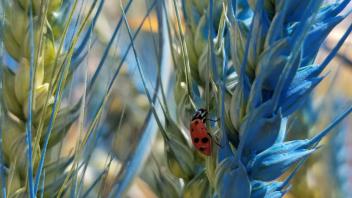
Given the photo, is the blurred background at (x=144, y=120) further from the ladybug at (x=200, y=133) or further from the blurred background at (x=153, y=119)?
the ladybug at (x=200, y=133)

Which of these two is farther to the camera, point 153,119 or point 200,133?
point 153,119

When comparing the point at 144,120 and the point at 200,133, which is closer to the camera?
the point at 200,133

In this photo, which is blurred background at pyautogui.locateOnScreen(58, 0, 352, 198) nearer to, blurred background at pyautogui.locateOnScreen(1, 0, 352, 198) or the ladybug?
blurred background at pyautogui.locateOnScreen(1, 0, 352, 198)

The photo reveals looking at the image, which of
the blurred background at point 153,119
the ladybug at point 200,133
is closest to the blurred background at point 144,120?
the blurred background at point 153,119

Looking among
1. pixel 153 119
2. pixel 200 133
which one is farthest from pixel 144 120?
pixel 200 133

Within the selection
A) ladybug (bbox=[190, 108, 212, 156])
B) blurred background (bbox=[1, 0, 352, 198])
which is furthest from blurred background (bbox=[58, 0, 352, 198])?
ladybug (bbox=[190, 108, 212, 156])

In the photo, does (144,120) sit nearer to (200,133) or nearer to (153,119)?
(153,119)

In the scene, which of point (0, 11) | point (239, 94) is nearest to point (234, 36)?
point (239, 94)

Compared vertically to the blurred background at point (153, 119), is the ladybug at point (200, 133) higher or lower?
higher
